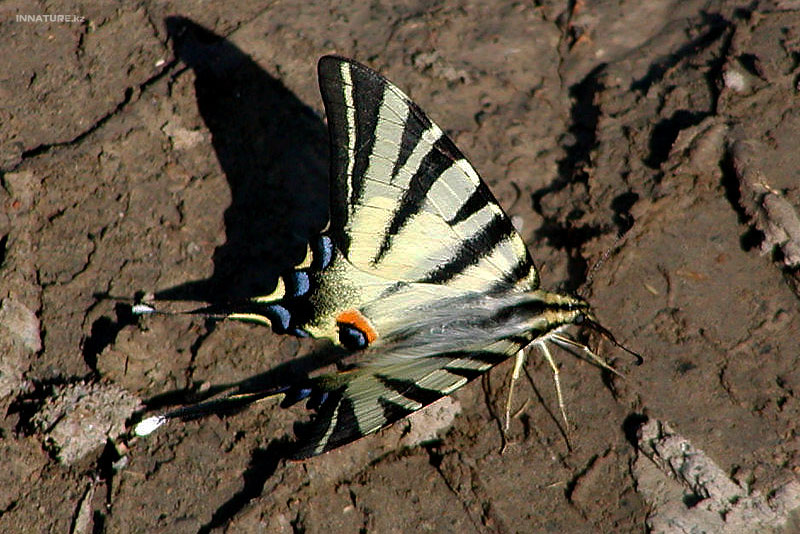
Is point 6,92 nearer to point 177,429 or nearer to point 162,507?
point 177,429

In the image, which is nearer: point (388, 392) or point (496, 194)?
point (388, 392)

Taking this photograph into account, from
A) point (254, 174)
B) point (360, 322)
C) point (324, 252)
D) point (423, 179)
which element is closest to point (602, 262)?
point (423, 179)

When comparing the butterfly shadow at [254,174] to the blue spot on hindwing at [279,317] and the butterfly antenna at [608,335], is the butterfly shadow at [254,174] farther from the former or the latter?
the butterfly antenna at [608,335]

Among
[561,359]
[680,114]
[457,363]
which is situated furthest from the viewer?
[680,114]

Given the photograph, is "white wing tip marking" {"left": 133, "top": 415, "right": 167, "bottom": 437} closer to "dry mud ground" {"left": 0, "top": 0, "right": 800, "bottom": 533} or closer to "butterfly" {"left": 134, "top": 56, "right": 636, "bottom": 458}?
"dry mud ground" {"left": 0, "top": 0, "right": 800, "bottom": 533}

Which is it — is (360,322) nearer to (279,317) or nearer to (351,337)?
(351,337)

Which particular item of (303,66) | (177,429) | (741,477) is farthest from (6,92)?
(741,477)

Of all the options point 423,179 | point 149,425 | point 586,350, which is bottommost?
point 149,425
